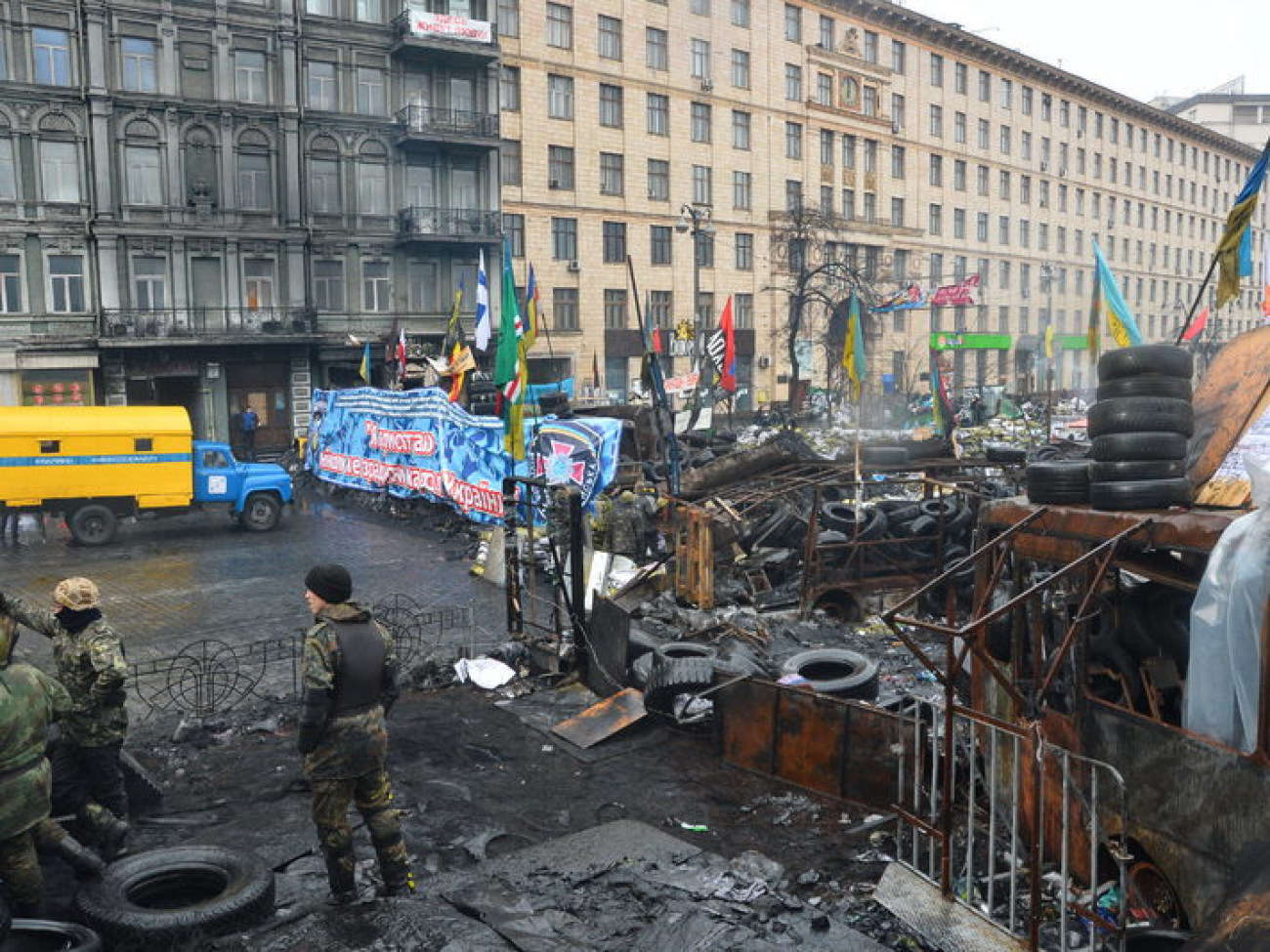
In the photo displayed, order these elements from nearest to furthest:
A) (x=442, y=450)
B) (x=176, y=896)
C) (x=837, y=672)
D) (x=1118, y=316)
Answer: (x=176, y=896) < (x=837, y=672) < (x=1118, y=316) < (x=442, y=450)

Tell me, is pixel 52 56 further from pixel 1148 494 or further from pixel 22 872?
pixel 1148 494

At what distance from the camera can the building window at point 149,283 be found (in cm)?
3316

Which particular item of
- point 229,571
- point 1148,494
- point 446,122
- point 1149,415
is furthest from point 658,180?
point 1148,494

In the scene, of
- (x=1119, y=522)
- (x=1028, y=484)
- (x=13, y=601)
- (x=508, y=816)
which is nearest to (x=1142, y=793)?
(x=1119, y=522)

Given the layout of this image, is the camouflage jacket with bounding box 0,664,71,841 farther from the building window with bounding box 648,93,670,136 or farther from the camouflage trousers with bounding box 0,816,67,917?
the building window with bounding box 648,93,670,136

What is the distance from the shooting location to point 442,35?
37.1m

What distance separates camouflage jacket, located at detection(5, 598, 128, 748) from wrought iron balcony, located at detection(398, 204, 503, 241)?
32.2 m

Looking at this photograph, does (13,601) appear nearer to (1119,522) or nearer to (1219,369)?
(1119,522)

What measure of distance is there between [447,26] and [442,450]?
22338 millimetres

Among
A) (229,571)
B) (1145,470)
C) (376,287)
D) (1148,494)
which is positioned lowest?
(229,571)

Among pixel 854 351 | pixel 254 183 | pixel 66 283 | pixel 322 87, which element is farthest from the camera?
pixel 322 87

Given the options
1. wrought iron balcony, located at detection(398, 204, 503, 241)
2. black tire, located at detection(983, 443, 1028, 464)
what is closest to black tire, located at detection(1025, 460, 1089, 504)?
black tire, located at detection(983, 443, 1028, 464)

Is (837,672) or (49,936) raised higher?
(49,936)

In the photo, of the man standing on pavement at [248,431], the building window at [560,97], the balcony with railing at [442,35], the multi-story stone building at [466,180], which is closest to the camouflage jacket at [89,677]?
the multi-story stone building at [466,180]
